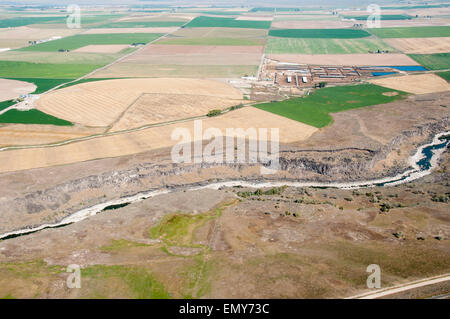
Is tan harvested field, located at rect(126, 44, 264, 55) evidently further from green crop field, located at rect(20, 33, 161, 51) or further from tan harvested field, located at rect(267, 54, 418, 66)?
green crop field, located at rect(20, 33, 161, 51)

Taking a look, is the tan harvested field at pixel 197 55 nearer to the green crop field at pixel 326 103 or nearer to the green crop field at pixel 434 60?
the green crop field at pixel 326 103

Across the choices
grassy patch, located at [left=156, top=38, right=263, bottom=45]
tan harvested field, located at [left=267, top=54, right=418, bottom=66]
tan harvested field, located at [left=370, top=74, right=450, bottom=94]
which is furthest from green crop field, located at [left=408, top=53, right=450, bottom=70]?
grassy patch, located at [left=156, top=38, right=263, bottom=45]

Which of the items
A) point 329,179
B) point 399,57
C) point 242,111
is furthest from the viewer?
point 399,57

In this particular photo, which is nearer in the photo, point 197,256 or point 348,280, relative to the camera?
point 348,280

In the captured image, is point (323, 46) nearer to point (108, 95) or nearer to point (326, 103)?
point (326, 103)

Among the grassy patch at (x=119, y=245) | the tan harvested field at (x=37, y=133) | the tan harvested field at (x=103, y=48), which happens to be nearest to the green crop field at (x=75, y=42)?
the tan harvested field at (x=103, y=48)

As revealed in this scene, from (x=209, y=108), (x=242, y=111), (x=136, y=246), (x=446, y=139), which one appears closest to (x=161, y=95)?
(x=209, y=108)

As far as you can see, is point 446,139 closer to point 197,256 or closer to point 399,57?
point 197,256
